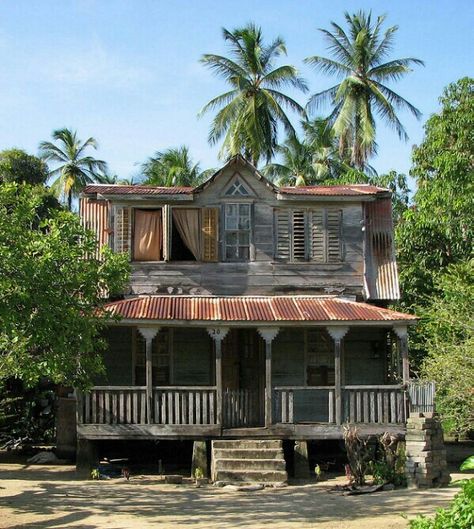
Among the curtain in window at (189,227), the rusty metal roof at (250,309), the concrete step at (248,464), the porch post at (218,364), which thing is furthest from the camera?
the curtain in window at (189,227)

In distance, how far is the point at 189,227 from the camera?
71.0ft

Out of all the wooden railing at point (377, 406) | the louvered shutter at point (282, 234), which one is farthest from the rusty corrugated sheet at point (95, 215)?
the wooden railing at point (377, 406)

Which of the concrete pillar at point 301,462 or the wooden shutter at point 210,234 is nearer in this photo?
the concrete pillar at point 301,462

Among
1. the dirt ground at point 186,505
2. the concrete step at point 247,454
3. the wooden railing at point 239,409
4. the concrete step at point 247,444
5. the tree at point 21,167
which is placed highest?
the tree at point 21,167

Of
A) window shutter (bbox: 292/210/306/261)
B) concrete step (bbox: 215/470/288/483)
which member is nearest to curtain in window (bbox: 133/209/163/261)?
window shutter (bbox: 292/210/306/261)

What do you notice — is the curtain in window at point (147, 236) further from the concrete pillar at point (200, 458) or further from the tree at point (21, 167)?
the tree at point (21, 167)

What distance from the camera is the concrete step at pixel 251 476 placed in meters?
17.6

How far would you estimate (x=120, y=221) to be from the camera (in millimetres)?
21703

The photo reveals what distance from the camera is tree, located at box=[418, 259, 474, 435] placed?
61.9 feet

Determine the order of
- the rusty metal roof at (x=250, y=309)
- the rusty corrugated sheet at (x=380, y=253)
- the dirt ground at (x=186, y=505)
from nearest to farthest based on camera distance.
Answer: the dirt ground at (x=186, y=505)
the rusty metal roof at (x=250, y=309)
the rusty corrugated sheet at (x=380, y=253)

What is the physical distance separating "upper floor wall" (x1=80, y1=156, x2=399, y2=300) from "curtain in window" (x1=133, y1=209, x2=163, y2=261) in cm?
3

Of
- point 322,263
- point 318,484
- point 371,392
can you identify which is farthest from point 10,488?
point 322,263

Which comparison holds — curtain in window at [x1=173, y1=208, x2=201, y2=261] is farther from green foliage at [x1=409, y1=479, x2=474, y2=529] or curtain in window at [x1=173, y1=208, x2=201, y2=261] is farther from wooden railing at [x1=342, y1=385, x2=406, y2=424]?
green foliage at [x1=409, y1=479, x2=474, y2=529]

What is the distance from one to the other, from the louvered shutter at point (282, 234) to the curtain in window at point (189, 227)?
2.04 metres
